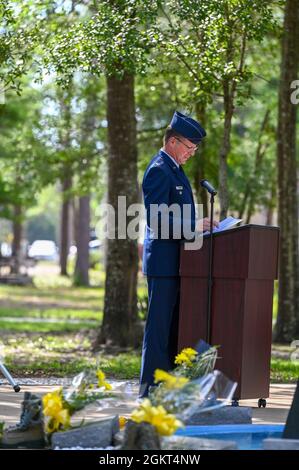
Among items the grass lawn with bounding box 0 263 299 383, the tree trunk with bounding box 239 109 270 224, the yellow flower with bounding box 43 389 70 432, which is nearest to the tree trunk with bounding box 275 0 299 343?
the grass lawn with bounding box 0 263 299 383

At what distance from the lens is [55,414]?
6.03 metres

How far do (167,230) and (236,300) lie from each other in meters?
0.70

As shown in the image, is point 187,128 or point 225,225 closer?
point 187,128

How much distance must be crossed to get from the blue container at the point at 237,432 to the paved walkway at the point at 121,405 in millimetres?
398

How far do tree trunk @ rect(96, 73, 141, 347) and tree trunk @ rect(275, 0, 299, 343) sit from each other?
2.87 meters

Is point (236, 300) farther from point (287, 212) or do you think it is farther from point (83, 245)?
point (83, 245)

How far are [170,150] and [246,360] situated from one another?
1.58 m

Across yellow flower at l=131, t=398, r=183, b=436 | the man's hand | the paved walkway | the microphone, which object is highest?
the microphone

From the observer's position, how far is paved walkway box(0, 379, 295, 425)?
20.2 feet

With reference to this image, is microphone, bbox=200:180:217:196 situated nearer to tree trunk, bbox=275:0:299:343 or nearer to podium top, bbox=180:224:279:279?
podium top, bbox=180:224:279:279

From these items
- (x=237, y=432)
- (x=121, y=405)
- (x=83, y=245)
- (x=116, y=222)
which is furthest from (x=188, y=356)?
(x=83, y=245)

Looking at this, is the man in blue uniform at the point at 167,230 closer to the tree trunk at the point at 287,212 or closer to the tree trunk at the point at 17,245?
the tree trunk at the point at 287,212

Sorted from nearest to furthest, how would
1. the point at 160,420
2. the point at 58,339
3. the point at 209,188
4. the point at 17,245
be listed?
the point at 160,420 → the point at 209,188 → the point at 58,339 → the point at 17,245
